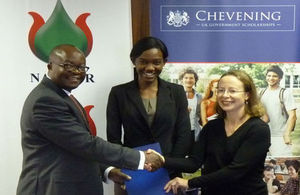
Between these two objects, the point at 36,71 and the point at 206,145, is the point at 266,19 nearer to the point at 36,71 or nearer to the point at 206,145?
the point at 206,145

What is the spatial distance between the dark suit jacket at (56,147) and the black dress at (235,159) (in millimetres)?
500

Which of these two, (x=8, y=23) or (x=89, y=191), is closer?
(x=89, y=191)

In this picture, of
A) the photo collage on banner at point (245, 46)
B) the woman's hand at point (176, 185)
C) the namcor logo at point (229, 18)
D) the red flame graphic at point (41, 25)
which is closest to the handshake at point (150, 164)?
the woman's hand at point (176, 185)

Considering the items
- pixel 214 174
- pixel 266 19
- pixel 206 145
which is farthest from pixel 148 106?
pixel 266 19

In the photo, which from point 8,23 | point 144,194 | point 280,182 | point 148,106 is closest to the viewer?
point 144,194

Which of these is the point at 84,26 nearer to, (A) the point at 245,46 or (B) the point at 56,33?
(B) the point at 56,33

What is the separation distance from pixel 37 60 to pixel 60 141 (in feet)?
3.56

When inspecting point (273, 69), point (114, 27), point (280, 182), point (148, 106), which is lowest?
point (280, 182)

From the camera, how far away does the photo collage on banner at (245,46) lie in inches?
108

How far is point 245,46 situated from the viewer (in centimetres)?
278

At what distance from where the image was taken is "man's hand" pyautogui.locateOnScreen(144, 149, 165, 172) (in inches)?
81.2

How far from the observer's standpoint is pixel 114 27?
2709mm

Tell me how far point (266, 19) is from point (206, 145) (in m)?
1.16

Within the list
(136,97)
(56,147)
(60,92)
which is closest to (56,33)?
(136,97)
